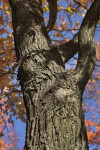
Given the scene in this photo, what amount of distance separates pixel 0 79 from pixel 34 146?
59.5 inches

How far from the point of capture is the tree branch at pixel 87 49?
1375mm

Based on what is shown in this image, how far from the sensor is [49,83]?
124 cm

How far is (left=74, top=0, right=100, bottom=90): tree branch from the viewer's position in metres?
1.38

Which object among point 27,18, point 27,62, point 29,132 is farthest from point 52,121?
point 27,18

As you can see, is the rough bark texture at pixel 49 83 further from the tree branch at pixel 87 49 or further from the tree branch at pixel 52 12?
the tree branch at pixel 52 12

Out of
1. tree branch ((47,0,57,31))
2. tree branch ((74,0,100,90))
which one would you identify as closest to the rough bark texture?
tree branch ((74,0,100,90))

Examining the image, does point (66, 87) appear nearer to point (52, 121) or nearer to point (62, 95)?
point (62, 95)

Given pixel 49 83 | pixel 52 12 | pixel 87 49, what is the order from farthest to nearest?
pixel 52 12 → pixel 87 49 → pixel 49 83

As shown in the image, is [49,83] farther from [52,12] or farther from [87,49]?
[52,12]

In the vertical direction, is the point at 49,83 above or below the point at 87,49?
below

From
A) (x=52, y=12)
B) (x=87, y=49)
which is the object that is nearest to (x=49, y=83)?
(x=87, y=49)

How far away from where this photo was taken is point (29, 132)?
109 centimetres

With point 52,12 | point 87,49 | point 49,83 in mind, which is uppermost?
point 52,12

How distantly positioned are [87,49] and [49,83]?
0.59 metres
